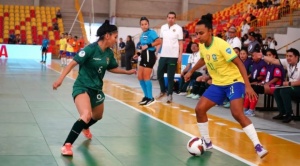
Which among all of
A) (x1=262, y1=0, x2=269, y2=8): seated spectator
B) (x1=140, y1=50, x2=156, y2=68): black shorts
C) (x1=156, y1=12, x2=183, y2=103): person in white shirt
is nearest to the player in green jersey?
(x1=140, y1=50, x2=156, y2=68): black shorts

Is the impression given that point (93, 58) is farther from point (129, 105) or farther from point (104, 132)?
point (129, 105)

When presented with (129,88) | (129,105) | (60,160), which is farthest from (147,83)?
(60,160)

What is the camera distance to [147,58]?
10.4 meters

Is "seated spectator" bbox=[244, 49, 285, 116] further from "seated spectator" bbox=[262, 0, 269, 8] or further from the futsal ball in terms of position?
"seated spectator" bbox=[262, 0, 269, 8]

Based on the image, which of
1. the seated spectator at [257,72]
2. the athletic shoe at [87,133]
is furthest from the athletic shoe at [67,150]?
the seated spectator at [257,72]

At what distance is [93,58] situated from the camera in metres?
5.89

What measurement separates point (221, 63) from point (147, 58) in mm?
4595

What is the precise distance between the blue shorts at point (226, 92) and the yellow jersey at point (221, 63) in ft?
0.17

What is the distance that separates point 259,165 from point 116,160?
162cm

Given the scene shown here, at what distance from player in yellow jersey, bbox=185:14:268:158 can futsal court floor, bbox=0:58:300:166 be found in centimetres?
42

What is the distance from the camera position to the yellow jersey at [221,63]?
587cm

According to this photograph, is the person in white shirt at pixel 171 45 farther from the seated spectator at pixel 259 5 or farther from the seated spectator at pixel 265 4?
the seated spectator at pixel 259 5

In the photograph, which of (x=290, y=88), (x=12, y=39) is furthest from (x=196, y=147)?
(x=12, y=39)

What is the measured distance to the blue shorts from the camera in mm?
5867
